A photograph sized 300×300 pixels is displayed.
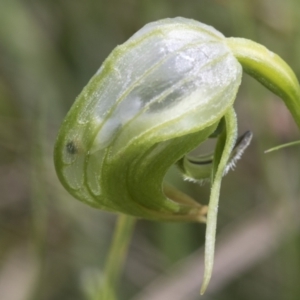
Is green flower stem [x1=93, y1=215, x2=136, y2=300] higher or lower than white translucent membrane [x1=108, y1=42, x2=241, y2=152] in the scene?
lower

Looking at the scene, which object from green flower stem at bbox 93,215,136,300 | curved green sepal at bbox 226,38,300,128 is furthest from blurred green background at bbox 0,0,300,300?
curved green sepal at bbox 226,38,300,128

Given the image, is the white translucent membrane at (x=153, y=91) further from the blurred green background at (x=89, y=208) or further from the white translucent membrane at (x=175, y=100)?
the blurred green background at (x=89, y=208)

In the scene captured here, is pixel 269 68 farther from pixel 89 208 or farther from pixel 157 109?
pixel 89 208

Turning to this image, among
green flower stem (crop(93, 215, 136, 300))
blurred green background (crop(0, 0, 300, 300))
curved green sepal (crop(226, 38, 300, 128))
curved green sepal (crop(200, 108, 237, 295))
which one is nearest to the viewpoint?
curved green sepal (crop(200, 108, 237, 295))

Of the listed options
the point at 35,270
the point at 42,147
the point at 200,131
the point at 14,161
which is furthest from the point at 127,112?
the point at 14,161

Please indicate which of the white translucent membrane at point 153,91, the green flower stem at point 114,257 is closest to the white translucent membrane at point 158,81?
the white translucent membrane at point 153,91

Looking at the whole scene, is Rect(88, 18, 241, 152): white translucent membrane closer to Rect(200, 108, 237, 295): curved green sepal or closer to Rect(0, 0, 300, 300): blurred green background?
Rect(200, 108, 237, 295): curved green sepal

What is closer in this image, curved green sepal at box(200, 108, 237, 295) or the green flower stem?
curved green sepal at box(200, 108, 237, 295)
